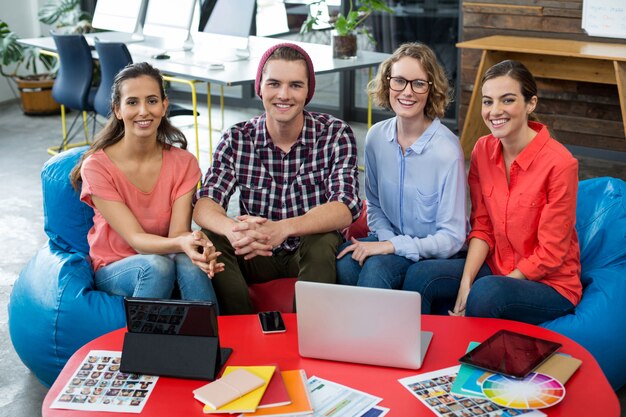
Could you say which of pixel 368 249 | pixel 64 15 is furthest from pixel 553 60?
pixel 64 15

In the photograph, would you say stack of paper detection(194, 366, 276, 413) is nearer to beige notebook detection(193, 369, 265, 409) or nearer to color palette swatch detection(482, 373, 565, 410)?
beige notebook detection(193, 369, 265, 409)

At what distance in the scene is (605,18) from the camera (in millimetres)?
5387

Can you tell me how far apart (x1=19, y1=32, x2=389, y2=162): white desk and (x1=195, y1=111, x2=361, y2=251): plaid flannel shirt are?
5.55 feet

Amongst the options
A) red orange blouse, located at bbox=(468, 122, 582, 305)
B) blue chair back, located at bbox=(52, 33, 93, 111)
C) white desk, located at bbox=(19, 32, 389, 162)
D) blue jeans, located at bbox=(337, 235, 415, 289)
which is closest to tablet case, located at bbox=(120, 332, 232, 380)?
blue jeans, located at bbox=(337, 235, 415, 289)

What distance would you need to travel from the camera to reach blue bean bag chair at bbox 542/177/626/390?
2.67 metres

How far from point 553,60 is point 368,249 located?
3.17 meters

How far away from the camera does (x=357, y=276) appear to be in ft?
9.39

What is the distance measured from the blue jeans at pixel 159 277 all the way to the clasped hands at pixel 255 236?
0.50 ft

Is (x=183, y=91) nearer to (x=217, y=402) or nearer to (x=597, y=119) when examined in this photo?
(x=597, y=119)

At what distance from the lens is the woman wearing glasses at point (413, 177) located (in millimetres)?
2830

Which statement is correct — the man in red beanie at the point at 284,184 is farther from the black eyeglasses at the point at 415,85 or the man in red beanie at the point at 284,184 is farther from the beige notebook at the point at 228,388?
the beige notebook at the point at 228,388

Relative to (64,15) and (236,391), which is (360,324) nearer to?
(236,391)

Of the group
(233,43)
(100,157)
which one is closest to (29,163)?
(233,43)

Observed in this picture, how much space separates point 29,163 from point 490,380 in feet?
14.9
